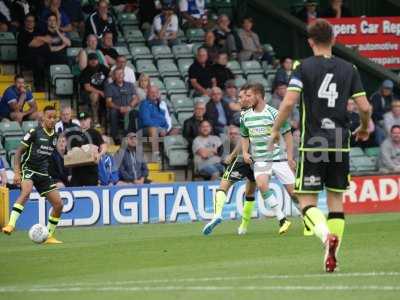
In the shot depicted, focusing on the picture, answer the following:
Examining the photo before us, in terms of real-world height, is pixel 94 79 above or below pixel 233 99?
above

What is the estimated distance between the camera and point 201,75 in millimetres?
24781

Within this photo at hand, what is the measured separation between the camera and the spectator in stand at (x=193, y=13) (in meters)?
26.5

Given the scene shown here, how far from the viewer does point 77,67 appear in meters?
23.6

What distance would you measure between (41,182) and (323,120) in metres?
7.47

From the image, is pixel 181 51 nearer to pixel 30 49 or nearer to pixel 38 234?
pixel 30 49

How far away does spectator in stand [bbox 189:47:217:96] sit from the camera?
2461 cm

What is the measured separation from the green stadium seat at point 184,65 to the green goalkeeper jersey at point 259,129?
826 centimetres

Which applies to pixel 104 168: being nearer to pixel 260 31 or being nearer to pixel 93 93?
pixel 93 93

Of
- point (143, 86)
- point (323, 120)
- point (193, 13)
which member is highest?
point (193, 13)

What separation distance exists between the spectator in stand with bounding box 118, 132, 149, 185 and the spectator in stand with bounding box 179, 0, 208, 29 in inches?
207

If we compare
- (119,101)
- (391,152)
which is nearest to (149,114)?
(119,101)

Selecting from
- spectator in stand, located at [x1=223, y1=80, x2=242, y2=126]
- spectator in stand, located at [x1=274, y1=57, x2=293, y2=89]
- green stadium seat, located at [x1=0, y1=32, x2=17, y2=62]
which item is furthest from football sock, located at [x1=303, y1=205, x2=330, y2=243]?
spectator in stand, located at [x1=274, y1=57, x2=293, y2=89]

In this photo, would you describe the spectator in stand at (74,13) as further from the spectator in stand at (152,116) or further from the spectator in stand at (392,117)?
the spectator in stand at (392,117)

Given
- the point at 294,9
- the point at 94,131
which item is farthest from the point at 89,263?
the point at 294,9
